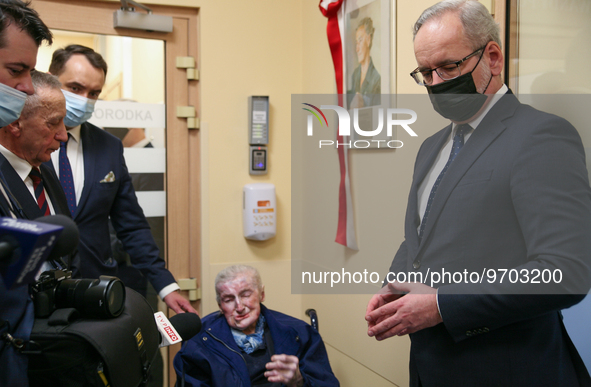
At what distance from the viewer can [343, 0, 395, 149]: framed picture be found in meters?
2.10

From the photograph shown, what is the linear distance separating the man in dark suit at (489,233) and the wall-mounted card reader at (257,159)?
173cm

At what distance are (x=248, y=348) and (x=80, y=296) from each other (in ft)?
4.29

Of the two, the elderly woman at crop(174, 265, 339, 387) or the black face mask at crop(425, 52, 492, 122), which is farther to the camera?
the elderly woman at crop(174, 265, 339, 387)

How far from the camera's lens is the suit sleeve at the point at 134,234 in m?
2.10

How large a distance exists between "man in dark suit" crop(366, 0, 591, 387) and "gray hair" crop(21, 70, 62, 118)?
44.5 inches

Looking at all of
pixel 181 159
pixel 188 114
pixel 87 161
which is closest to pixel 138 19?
pixel 188 114

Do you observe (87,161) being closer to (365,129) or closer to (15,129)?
(15,129)

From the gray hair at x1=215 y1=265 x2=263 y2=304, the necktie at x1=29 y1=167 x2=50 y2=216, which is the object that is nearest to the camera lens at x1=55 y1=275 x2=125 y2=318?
the necktie at x1=29 y1=167 x2=50 y2=216

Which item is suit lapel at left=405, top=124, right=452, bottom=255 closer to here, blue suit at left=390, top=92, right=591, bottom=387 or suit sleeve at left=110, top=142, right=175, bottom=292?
blue suit at left=390, top=92, right=591, bottom=387

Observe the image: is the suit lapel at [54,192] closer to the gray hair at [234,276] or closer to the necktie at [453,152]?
the gray hair at [234,276]

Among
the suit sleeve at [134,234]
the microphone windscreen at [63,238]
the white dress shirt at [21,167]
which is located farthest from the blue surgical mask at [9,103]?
the suit sleeve at [134,234]

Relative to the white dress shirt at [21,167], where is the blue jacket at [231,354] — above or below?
below

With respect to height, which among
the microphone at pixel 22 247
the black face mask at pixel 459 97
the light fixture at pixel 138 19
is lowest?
the microphone at pixel 22 247

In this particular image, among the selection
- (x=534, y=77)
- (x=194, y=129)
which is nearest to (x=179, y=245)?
(x=194, y=129)
